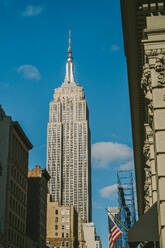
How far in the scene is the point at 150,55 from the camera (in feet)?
56.1

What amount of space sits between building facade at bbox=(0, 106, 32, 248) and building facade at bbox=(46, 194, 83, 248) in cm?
7288

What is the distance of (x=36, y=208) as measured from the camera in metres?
112

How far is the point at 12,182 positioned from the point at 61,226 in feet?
282

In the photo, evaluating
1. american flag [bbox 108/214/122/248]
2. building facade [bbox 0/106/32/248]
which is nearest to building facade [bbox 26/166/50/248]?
building facade [bbox 0/106/32/248]

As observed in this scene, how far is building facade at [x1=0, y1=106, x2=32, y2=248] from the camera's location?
80438 mm

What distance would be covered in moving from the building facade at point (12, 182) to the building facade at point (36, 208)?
1518cm

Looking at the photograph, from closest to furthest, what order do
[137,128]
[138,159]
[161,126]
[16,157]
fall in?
[161,126]
[137,128]
[138,159]
[16,157]

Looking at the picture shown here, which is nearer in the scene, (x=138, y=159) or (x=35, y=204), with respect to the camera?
(x=138, y=159)

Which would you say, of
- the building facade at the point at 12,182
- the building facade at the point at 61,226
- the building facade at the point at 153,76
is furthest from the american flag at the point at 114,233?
the building facade at the point at 61,226

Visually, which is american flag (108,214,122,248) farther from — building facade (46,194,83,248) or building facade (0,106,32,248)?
building facade (46,194,83,248)

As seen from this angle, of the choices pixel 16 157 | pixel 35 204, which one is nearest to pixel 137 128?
pixel 16 157

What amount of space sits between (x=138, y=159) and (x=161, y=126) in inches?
702

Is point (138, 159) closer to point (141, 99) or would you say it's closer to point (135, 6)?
point (141, 99)

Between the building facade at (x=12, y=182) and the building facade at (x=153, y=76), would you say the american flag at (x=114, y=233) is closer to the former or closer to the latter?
the building facade at (x=153, y=76)
